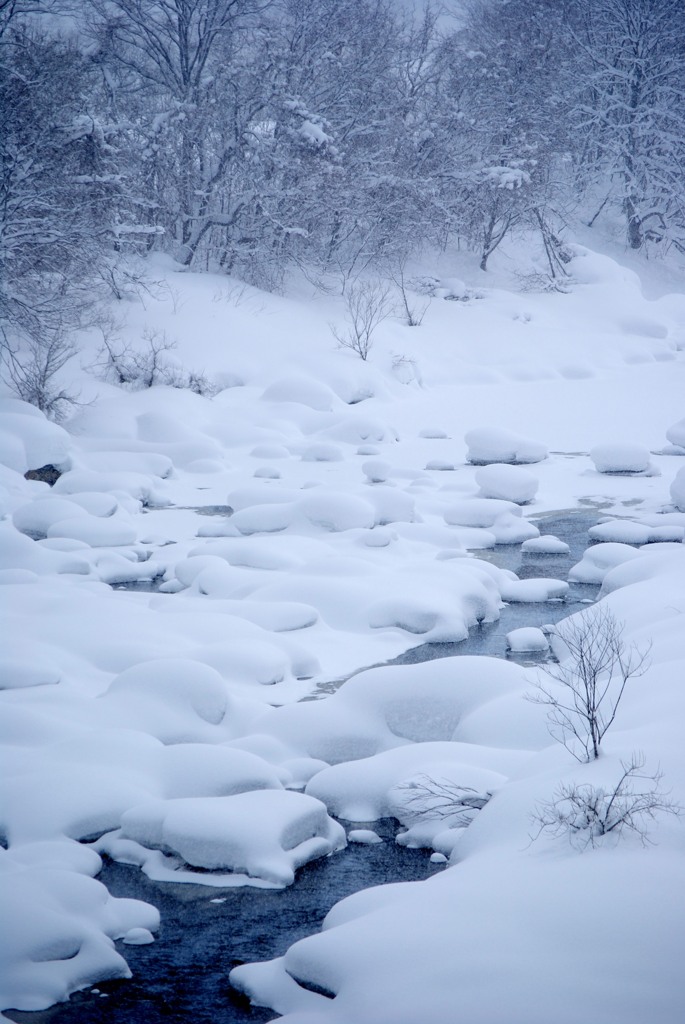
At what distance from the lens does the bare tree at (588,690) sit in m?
4.31

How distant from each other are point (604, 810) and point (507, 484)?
8.89 m

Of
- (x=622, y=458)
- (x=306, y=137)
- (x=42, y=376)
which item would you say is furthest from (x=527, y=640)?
(x=306, y=137)

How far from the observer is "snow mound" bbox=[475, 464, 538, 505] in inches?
484

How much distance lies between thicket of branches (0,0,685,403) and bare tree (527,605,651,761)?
35.4ft

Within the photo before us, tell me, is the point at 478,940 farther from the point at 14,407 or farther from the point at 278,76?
the point at 278,76

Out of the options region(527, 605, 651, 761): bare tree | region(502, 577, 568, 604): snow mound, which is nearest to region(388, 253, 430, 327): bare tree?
region(502, 577, 568, 604): snow mound

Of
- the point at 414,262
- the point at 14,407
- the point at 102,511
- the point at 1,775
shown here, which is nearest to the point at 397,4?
the point at 414,262

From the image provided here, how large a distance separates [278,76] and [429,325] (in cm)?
682

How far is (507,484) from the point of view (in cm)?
1231

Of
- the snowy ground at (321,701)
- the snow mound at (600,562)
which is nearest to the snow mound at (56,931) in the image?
the snowy ground at (321,701)

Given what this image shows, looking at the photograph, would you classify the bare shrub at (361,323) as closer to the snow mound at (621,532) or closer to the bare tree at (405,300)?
the bare tree at (405,300)

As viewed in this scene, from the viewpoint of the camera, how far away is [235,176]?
72.5ft

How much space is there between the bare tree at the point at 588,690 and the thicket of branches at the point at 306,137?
35.4 ft

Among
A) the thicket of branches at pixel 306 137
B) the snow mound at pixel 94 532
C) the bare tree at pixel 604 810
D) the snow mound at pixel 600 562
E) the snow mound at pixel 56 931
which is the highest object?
the thicket of branches at pixel 306 137
